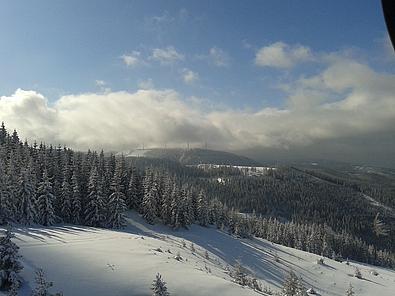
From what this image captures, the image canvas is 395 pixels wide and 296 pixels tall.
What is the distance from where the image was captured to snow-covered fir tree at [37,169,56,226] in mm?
66688

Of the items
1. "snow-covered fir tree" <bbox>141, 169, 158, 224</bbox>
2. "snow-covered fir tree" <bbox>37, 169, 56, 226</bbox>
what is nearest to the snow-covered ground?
"snow-covered fir tree" <bbox>141, 169, 158, 224</bbox>

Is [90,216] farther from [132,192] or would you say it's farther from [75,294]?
[75,294]

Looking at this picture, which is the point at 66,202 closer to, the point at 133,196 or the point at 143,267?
the point at 133,196

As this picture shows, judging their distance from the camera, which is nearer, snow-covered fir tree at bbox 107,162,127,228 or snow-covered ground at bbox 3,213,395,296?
snow-covered ground at bbox 3,213,395,296

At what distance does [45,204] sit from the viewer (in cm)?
6756

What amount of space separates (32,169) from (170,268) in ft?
129

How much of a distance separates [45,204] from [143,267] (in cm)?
3412

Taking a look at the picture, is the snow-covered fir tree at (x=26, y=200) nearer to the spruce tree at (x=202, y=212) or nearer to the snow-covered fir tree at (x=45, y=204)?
the snow-covered fir tree at (x=45, y=204)

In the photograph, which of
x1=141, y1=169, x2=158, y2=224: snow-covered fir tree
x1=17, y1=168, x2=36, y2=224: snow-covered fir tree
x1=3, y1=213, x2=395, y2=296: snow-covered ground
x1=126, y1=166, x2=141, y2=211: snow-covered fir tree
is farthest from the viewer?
x1=126, y1=166, x2=141, y2=211: snow-covered fir tree

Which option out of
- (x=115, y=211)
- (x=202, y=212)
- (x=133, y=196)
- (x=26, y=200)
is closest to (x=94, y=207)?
(x=115, y=211)

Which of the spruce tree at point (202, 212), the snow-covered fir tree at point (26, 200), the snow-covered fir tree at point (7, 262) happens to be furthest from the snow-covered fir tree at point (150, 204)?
the snow-covered fir tree at point (7, 262)

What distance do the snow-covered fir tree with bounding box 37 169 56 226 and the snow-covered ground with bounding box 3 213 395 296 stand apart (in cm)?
771

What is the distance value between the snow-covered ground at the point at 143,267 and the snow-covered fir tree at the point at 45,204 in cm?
771

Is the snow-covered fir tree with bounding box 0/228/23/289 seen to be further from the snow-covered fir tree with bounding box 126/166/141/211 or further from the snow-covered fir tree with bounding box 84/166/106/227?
the snow-covered fir tree with bounding box 126/166/141/211
